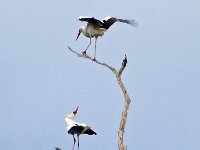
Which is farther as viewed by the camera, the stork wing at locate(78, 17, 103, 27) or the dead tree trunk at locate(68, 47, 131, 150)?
the stork wing at locate(78, 17, 103, 27)

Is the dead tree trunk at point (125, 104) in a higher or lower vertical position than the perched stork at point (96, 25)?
lower

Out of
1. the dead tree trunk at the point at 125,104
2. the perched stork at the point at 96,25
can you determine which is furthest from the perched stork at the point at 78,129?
the perched stork at the point at 96,25

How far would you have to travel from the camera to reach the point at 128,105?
28.5m

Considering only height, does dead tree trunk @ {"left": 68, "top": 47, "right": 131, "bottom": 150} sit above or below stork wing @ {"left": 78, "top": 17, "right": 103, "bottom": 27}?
below

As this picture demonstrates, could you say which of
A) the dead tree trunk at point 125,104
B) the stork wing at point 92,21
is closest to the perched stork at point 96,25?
the stork wing at point 92,21

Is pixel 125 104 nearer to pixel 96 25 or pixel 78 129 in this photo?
pixel 78 129

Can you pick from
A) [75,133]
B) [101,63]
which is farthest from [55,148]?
[101,63]

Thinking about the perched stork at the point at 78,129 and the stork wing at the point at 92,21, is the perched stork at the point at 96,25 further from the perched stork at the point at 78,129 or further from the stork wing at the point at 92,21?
the perched stork at the point at 78,129

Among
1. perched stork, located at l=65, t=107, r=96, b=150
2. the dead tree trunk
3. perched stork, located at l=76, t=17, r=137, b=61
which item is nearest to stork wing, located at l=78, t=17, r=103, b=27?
perched stork, located at l=76, t=17, r=137, b=61

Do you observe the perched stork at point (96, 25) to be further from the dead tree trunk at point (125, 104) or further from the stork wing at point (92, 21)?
the dead tree trunk at point (125, 104)

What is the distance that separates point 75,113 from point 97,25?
99.6 inches

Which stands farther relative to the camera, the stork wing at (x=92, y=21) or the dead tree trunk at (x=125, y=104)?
the stork wing at (x=92, y=21)

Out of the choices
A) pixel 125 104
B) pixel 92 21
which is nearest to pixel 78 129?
pixel 125 104

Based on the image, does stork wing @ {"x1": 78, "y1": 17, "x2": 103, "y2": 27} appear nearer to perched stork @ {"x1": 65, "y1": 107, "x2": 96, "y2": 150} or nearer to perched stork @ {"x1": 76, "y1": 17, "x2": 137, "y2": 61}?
perched stork @ {"x1": 76, "y1": 17, "x2": 137, "y2": 61}
